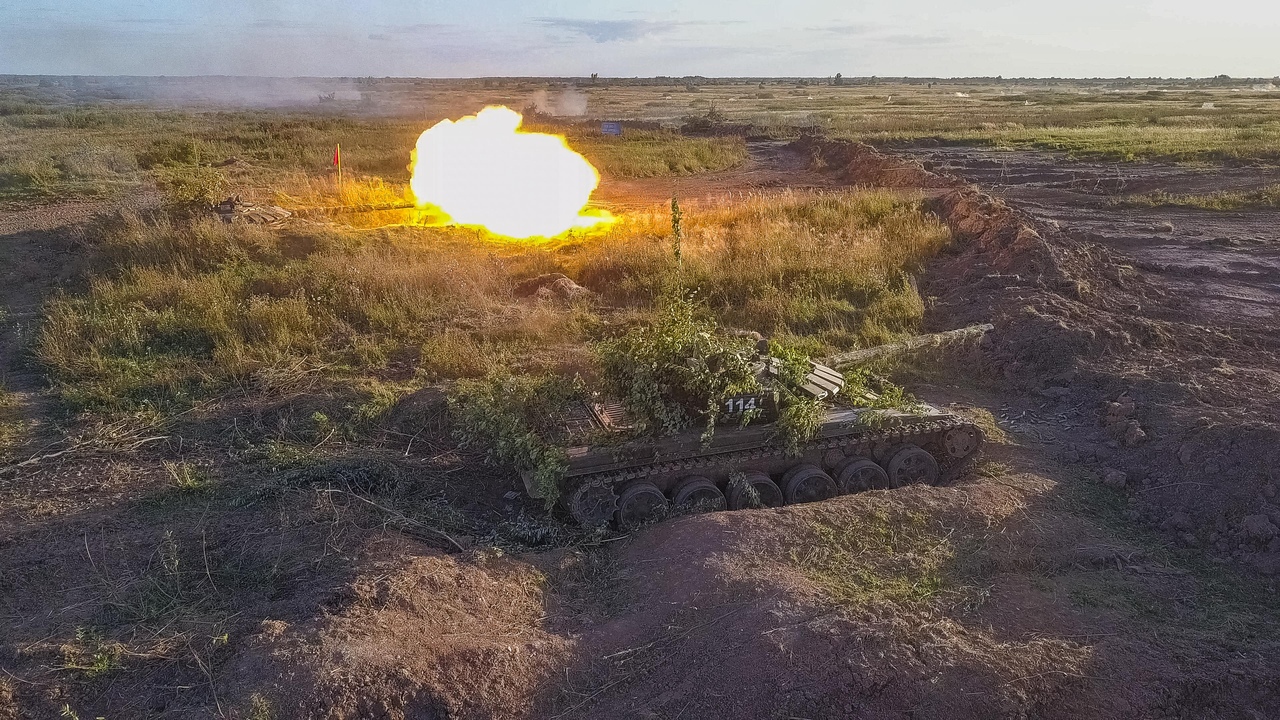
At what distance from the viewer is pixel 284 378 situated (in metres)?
10.6

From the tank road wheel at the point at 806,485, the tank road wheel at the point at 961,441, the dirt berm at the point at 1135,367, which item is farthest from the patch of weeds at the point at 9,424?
A: the dirt berm at the point at 1135,367

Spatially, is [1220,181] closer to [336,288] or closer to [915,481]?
[915,481]

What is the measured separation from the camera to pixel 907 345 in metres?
12.1

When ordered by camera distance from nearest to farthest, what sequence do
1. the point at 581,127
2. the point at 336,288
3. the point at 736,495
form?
the point at 736,495 → the point at 336,288 → the point at 581,127

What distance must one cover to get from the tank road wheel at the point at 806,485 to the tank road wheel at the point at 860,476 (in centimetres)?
15

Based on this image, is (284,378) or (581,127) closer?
(284,378)

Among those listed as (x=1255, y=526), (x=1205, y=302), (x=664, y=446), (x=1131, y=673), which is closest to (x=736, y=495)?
(x=664, y=446)

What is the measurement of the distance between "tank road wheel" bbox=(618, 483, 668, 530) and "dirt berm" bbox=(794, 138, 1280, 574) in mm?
4579

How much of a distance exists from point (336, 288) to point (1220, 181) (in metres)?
27.8

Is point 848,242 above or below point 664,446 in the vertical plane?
above

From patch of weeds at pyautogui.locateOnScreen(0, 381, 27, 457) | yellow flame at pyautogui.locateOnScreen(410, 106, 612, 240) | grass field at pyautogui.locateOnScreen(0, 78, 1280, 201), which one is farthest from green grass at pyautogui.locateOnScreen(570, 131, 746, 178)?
patch of weeds at pyautogui.locateOnScreen(0, 381, 27, 457)

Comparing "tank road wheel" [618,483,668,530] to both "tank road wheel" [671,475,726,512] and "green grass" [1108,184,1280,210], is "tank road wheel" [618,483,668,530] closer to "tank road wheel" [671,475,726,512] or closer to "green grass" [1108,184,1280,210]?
"tank road wheel" [671,475,726,512]

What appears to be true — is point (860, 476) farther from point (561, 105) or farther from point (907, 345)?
point (561, 105)

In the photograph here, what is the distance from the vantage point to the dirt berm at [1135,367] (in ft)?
25.5
